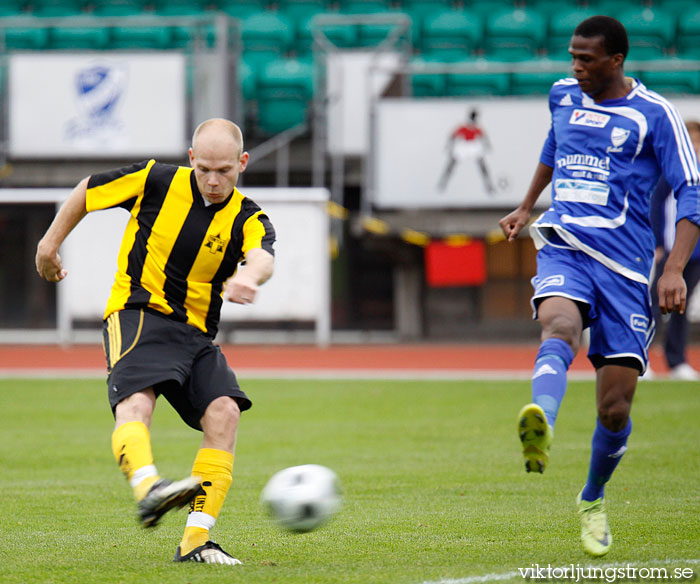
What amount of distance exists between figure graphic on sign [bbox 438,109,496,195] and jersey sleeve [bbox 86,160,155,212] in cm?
1207

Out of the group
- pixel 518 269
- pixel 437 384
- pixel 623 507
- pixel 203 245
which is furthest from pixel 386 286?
pixel 203 245

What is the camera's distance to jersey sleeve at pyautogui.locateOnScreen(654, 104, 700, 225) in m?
4.20

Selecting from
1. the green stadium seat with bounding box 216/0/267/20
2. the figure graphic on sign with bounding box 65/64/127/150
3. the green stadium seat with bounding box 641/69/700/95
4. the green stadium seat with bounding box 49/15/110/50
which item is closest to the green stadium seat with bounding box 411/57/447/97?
the green stadium seat with bounding box 641/69/700/95

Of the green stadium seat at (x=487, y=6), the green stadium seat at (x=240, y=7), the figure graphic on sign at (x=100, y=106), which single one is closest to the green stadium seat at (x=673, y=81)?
the green stadium seat at (x=487, y=6)

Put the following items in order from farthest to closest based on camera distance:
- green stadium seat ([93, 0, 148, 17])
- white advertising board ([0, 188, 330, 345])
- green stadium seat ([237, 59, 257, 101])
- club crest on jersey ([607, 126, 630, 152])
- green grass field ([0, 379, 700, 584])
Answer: green stadium seat ([93, 0, 148, 17])
green stadium seat ([237, 59, 257, 101])
white advertising board ([0, 188, 330, 345])
club crest on jersey ([607, 126, 630, 152])
green grass field ([0, 379, 700, 584])

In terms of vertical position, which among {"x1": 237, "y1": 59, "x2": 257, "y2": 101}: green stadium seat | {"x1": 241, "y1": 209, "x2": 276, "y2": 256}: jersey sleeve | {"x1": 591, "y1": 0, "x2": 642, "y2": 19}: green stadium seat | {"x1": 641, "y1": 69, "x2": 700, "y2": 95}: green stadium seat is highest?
{"x1": 591, "y1": 0, "x2": 642, "y2": 19}: green stadium seat

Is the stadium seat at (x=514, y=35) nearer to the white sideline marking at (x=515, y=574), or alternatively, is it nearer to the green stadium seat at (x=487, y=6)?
the green stadium seat at (x=487, y=6)

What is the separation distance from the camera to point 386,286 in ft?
58.4

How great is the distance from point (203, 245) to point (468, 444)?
389cm

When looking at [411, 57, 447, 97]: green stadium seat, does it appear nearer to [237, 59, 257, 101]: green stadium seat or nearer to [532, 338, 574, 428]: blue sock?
[237, 59, 257, 101]: green stadium seat

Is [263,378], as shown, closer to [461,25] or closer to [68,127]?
[68,127]

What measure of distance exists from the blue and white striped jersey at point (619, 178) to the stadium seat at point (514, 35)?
1415 centimetres

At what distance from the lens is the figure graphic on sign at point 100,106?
16297 millimetres

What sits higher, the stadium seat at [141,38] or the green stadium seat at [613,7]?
the green stadium seat at [613,7]
